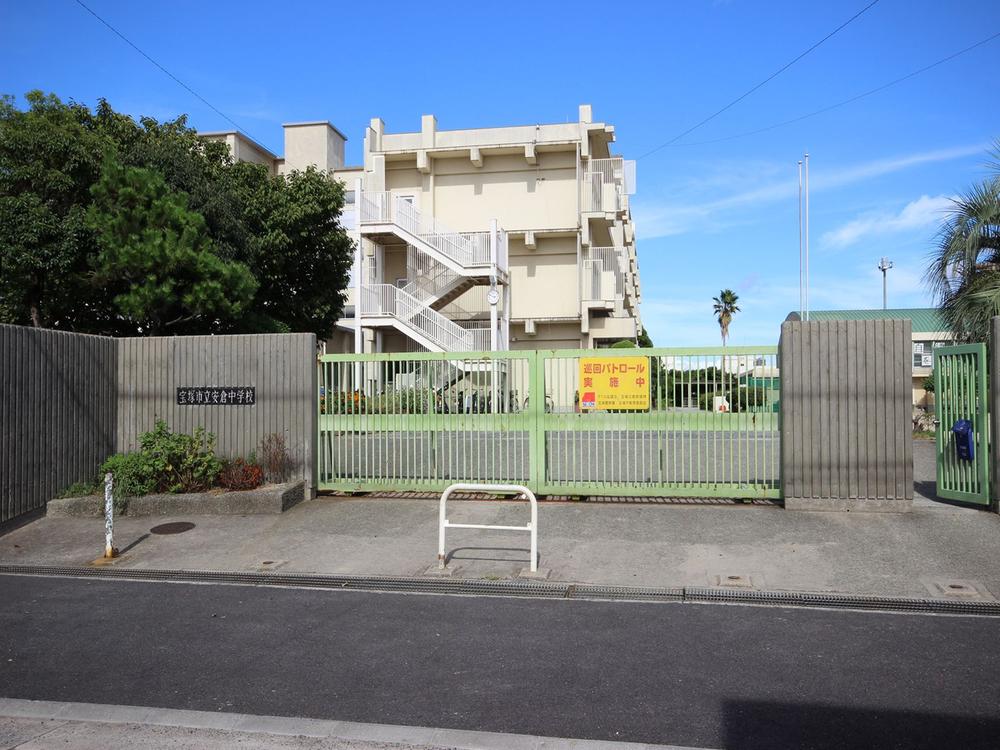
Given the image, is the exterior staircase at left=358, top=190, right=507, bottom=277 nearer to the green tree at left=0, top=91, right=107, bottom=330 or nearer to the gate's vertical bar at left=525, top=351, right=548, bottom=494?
the green tree at left=0, top=91, right=107, bottom=330

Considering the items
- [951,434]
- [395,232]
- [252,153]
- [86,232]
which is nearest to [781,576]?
[951,434]

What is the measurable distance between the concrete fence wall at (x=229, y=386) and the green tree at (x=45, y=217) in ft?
14.7

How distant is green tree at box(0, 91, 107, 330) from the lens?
15.4m

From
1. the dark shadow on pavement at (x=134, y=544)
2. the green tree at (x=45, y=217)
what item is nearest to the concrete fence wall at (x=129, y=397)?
the dark shadow on pavement at (x=134, y=544)

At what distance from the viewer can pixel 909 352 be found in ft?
32.8

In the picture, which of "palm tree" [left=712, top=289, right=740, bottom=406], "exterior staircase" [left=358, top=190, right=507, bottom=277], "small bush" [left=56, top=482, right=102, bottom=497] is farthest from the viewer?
"palm tree" [left=712, top=289, right=740, bottom=406]

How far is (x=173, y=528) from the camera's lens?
34.1 ft

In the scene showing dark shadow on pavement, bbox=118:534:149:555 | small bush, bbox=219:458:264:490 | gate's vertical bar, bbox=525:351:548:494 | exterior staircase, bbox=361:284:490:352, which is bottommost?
dark shadow on pavement, bbox=118:534:149:555

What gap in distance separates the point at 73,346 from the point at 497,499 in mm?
6502

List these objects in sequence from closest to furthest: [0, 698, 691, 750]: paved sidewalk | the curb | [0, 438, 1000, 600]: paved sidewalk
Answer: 1. [0, 698, 691, 750]: paved sidewalk
2. the curb
3. [0, 438, 1000, 600]: paved sidewalk

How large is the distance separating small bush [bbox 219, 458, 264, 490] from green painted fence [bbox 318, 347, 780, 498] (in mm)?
944

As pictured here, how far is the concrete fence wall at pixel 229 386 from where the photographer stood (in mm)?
A: 11852

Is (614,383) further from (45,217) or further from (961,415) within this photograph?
(45,217)

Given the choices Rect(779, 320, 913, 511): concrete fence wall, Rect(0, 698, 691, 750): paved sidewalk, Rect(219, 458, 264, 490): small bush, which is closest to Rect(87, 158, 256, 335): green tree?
Rect(219, 458, 264, 490): small bush
